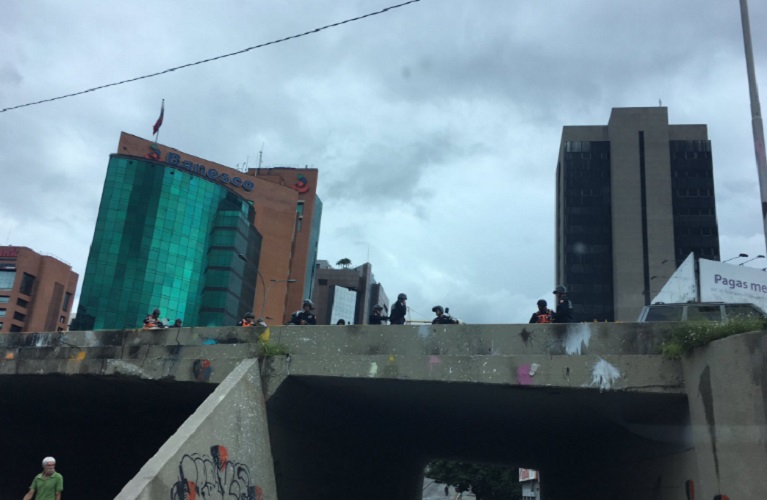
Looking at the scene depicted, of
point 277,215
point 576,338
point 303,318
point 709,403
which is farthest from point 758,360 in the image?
point 277,215

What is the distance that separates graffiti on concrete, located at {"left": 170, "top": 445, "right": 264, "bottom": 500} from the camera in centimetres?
891

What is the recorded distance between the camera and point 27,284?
336ft

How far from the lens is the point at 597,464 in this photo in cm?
1659

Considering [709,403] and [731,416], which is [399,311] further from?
[731,416]

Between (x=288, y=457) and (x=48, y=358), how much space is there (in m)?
5.71

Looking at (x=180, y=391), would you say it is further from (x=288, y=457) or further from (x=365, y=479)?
(x=365, y=479)

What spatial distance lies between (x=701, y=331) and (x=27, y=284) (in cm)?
11183

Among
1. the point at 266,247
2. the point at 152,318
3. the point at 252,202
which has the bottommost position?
the point at 152,318

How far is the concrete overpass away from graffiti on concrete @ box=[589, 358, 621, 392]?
0.02m

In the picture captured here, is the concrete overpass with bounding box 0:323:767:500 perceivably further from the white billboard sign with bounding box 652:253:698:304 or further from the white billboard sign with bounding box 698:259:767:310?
the white billboard sign with bounding box 698:259:767:310

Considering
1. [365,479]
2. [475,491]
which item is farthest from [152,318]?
[475,491]

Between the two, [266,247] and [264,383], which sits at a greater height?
[266,247]

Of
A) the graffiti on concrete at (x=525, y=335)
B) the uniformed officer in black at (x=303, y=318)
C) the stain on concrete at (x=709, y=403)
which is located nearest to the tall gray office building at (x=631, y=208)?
the uniformed officer in black at (x=303, y=318)

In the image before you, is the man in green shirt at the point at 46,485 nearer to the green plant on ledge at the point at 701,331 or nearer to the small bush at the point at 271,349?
the small bush at the point at 271,349
